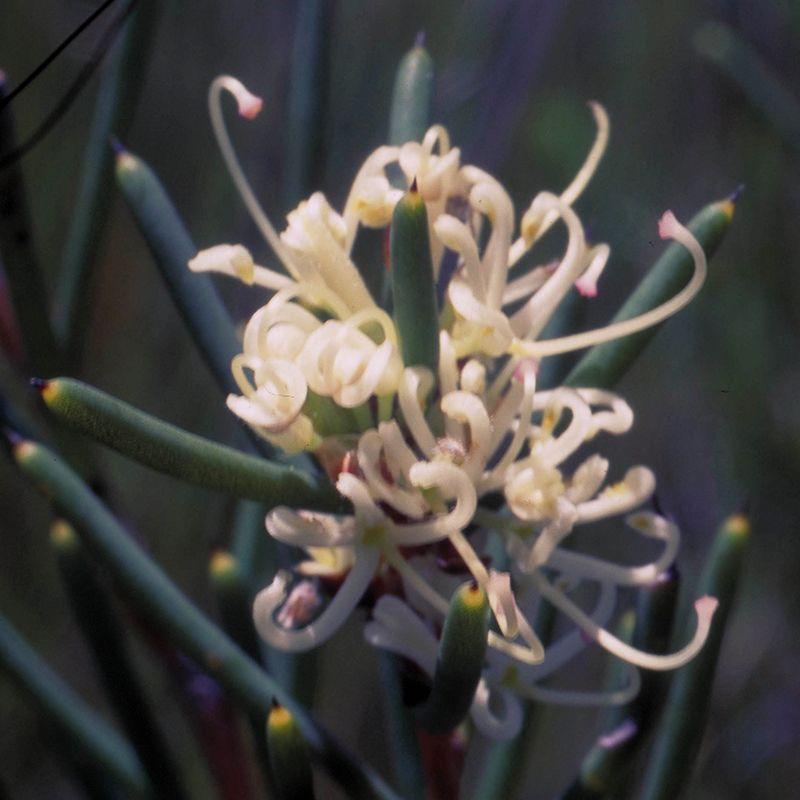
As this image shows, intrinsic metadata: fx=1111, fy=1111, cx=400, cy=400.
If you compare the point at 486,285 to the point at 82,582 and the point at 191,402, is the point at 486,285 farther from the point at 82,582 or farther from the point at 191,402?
the point at 191,402

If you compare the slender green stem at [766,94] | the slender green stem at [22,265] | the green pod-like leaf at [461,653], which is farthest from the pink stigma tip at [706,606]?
the slender green stem at [766,94]

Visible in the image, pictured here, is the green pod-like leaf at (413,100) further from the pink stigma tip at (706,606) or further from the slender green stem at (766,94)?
the slender green stem at (766,94)

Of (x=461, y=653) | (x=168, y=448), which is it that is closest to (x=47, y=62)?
(x=168, y=448)

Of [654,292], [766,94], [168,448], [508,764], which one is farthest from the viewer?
[766,94]

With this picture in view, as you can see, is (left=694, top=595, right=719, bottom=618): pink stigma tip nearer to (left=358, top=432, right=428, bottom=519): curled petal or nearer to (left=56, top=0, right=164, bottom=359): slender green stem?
(left=358, top=432, right=428, bottom=519): curled petal

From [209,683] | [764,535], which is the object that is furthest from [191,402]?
[764,535]

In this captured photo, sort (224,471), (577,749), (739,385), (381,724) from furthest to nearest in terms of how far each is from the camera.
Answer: (577,749), (381,724), (739,385), (224,471)

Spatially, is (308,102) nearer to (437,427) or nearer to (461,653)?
(437,427)
